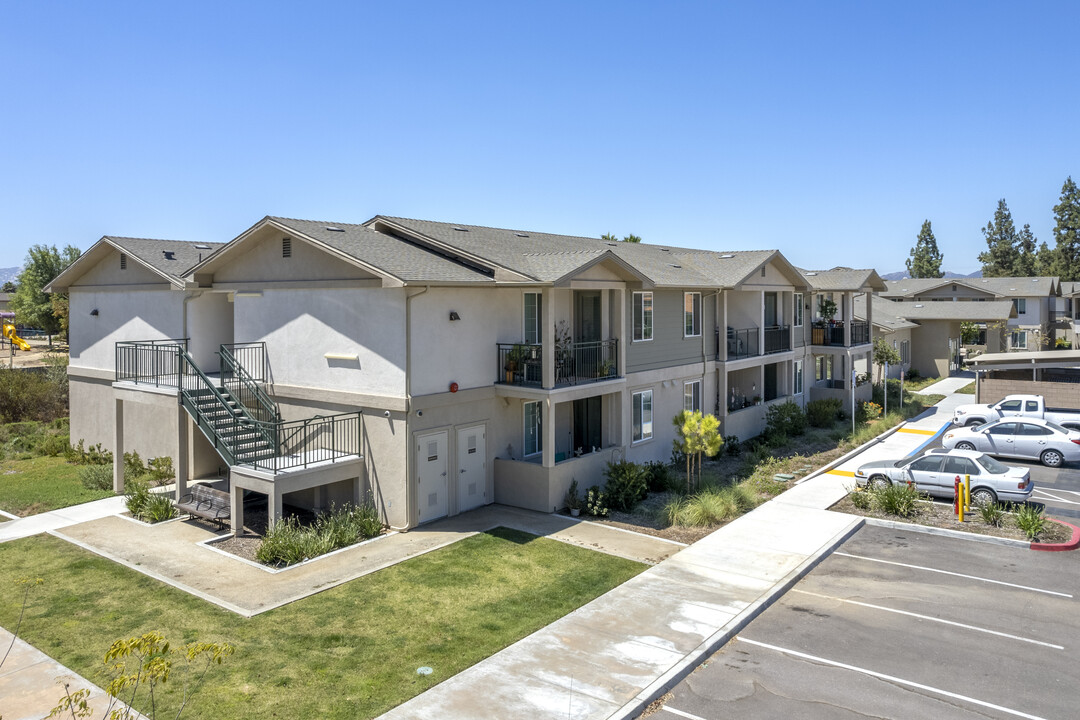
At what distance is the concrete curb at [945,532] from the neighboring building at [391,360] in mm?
6615

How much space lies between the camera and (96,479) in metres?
21.0

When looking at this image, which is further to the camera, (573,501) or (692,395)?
(692,395)

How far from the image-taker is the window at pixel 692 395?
80.7 ft

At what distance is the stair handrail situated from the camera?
19062 mm

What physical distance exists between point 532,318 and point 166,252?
12.2 meters

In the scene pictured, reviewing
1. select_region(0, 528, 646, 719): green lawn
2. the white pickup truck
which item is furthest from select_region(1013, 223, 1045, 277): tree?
select_region(0, 528, 646, 719): green lawn

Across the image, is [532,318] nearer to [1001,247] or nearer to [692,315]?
[692,315]

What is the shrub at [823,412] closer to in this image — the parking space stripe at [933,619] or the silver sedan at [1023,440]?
the silver sedan at [1023,440]

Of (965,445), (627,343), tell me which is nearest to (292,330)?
(627,343)

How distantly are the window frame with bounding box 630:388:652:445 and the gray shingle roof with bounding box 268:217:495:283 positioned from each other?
6449mm

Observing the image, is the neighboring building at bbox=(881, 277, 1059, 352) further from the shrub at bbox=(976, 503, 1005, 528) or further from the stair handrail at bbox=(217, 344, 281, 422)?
the stair handrail at bbox=(217, 344, 281, 422)

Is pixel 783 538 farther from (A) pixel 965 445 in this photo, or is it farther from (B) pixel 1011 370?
(B) pixel 1011 370

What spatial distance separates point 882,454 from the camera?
25.1 m

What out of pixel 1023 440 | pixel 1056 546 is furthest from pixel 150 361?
pixel 1023 440
